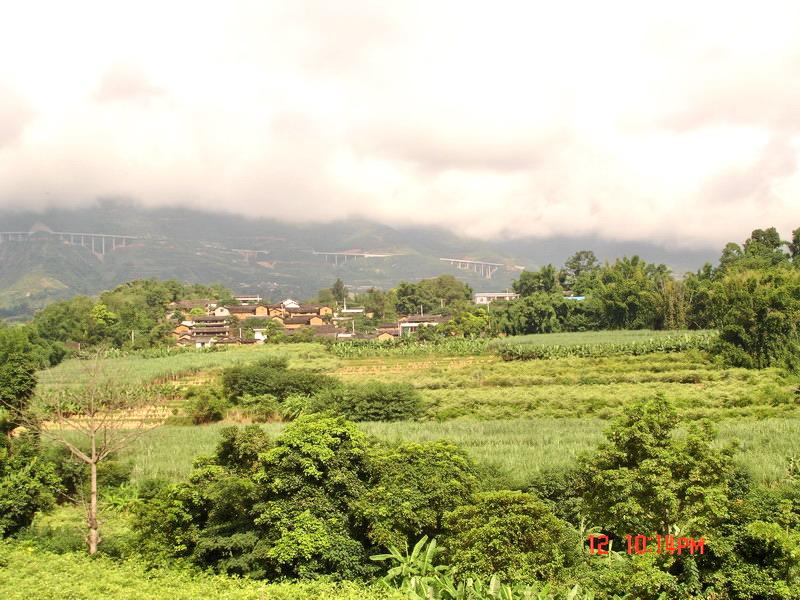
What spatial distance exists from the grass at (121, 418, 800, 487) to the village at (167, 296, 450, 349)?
42.4 metres

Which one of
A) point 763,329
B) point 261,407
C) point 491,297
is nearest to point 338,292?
point 491,297

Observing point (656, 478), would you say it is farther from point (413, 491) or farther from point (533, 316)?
point (533, 316)

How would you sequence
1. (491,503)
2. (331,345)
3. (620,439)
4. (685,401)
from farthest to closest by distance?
(331,345) < (685,401) < (620,439) < (491,503)

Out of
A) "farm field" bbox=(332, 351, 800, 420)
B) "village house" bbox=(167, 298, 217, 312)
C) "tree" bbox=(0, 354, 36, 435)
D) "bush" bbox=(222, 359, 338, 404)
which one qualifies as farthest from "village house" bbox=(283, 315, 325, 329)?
"tree" bbox=(0, 354, 36, 435)

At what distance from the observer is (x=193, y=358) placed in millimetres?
51156

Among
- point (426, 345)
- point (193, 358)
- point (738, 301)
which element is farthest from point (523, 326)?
point (193, 358)

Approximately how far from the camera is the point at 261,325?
8469 centimetres

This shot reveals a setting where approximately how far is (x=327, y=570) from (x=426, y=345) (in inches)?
1835

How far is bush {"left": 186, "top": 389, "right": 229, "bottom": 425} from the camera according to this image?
29172mm

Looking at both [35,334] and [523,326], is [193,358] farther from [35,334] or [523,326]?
[523,326]

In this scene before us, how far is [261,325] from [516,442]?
68.9m

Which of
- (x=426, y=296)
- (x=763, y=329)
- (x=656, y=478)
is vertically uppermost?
(x=426, y=296)

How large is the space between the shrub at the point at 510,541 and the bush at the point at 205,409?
21.3 metres

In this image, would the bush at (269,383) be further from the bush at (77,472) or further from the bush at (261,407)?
the bush at (77,472)
